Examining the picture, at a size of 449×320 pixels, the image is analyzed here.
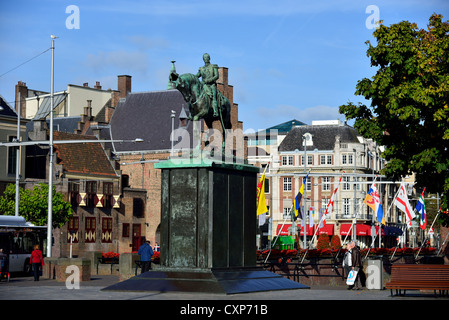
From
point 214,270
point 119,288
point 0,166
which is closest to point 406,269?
point 214,270

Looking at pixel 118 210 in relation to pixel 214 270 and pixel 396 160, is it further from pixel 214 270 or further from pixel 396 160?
pixel 214 270

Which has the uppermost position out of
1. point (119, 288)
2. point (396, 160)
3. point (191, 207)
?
point (396, 160)

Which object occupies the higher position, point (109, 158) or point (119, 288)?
point (109, 158)

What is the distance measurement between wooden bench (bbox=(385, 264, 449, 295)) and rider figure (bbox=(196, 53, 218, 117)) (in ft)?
22.5

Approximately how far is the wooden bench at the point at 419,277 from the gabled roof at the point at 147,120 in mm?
59280

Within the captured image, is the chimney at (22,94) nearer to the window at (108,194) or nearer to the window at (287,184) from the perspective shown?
the window at (108,194)

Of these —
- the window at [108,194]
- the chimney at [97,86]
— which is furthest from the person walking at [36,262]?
the chimney at [97,86]

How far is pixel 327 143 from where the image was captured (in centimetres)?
11138

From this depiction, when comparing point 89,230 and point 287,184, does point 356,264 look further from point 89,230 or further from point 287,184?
point 287,184

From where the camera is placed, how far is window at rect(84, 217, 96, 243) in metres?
69.2

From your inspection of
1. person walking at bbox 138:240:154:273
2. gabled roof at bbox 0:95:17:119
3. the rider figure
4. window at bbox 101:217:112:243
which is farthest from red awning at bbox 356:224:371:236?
the rider figure

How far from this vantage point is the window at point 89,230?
227 ft

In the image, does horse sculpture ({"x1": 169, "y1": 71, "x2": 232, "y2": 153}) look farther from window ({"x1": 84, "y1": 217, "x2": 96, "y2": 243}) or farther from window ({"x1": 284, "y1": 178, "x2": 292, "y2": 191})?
window ({"x1": 284, "y1": 178, "x2": 292, "y2": 191})

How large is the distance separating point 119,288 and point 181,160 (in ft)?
11.6
